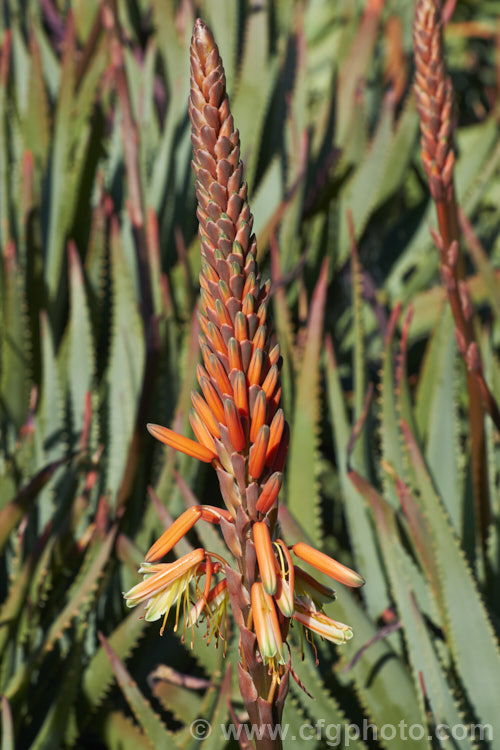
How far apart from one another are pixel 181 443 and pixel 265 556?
0.09 meters

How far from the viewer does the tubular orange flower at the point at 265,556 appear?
0.43m

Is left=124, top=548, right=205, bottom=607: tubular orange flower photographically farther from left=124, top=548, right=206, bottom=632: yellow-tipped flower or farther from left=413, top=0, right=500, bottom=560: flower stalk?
left=413, top=0, right=500, bottom=560: flower stalk

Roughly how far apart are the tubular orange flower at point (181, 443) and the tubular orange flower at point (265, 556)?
6 cm

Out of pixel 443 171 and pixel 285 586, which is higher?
pixel 443 171

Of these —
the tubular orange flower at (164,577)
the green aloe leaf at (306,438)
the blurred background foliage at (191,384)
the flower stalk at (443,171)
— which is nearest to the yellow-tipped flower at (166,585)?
the tubular orange flower at (164,577)

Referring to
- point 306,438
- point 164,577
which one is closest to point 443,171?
point 306,438

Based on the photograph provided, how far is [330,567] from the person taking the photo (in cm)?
47

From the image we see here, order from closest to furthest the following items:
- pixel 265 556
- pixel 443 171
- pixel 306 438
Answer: pixel 265 556 < pixel 443 171 < pixel 306 438

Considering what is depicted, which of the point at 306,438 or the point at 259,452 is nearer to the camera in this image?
the point at 259,452

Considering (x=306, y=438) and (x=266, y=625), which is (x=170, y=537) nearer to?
(x=266, y=625)

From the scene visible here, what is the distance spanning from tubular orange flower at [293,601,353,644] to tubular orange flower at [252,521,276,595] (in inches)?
2.2

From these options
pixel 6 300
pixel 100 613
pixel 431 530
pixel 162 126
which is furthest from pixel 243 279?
pixel 162 126

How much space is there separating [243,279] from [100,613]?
79cm

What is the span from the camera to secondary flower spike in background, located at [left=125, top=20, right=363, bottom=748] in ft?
1.40
